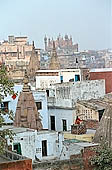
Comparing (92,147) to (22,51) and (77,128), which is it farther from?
(22,51)

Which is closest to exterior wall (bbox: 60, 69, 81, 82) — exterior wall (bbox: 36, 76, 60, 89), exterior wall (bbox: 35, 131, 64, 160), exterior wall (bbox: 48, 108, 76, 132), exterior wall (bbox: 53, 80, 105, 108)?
exterior wall (bbox: 36, 76, 60, 89)

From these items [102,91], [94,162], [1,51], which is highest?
[1,51]

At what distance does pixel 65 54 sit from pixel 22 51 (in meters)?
4.38

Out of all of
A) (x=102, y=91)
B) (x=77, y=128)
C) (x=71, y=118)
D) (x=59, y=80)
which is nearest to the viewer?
(x=77, y=128)

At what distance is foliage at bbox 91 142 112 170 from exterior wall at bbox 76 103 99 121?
91.0 inches

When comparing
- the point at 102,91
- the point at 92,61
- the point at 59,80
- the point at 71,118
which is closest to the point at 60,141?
the point at 71,118

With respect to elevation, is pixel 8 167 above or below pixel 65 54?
below

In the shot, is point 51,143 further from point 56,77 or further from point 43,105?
point 56,77

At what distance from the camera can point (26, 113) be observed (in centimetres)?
605

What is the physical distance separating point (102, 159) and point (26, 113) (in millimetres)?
1860

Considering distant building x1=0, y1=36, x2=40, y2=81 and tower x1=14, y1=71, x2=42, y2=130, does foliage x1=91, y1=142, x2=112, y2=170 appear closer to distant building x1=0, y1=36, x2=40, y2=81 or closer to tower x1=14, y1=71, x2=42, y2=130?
tower x1=14, y1=71, x2=42, y2=130

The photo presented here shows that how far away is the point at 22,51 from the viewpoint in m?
25.5

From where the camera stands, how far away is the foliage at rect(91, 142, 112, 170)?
4.46 meters

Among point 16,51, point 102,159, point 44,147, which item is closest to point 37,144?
point 44,147
